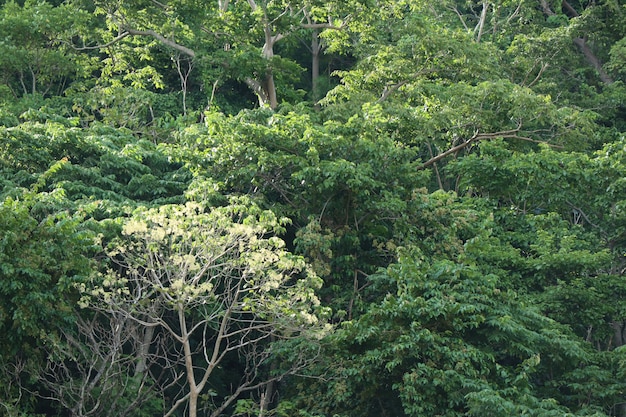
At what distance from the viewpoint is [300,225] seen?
47.6 ft

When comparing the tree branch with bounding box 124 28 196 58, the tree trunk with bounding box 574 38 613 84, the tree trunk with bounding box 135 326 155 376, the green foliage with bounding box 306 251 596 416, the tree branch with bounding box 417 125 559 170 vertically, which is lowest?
the tree trunk with bounding box 135 326 155 376

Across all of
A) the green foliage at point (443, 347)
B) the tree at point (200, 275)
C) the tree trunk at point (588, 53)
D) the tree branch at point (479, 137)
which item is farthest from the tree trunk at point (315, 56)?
the tree at point (200, 275)

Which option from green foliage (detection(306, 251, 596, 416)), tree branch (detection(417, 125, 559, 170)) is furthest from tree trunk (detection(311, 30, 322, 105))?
green foliage (detection(306, 251, 596, 416))

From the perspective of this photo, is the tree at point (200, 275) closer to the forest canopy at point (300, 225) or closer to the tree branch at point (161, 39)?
the forest canopy at point (300, 225)

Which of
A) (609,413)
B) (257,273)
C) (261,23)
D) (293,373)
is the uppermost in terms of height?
(261,23)

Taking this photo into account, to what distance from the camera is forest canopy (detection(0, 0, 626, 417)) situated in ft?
36.3

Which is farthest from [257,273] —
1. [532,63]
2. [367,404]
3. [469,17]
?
[469,17]

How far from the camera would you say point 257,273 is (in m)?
10.9

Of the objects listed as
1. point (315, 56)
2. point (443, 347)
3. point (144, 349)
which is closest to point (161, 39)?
point (315, 56)

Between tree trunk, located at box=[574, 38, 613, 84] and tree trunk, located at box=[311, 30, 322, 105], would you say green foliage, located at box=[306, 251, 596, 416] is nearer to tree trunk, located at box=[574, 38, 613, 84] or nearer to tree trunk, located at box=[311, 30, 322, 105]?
tree trunk, located at box=[574, 38, 613, 84]

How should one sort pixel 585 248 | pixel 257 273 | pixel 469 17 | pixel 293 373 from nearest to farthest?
pixel 257 273 < pixel 293 373 < pixel 585 248 < pixel 469 17

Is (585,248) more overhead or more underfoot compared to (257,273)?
more underfoot

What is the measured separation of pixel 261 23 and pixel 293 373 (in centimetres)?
858

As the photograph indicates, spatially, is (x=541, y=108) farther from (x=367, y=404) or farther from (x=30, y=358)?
(x=30, y=358)
